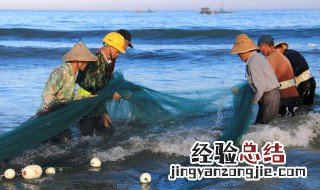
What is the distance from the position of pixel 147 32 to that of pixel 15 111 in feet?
74.3

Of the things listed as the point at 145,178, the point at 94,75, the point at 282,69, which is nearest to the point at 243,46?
the point at 282,69

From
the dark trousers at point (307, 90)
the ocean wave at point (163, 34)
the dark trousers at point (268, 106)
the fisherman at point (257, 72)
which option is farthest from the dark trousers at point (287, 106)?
the ocean wave at point (163, 34)

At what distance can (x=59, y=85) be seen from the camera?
6.35m

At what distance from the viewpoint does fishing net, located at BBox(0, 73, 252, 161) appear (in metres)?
6.13

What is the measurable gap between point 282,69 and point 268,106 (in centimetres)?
94

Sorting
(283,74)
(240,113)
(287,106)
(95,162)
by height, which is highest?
(283,74)

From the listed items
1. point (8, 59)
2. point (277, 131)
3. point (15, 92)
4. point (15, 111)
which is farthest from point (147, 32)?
point (277, 131)

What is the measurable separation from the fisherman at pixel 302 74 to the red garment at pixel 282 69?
1.02 metres

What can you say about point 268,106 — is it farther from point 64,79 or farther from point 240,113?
point 64,79

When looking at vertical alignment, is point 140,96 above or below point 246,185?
above

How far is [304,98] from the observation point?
9578mm

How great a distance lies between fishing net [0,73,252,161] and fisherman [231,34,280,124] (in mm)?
193

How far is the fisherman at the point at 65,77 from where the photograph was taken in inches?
248

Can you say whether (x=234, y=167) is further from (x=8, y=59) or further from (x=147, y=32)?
(x=147, y=32)
